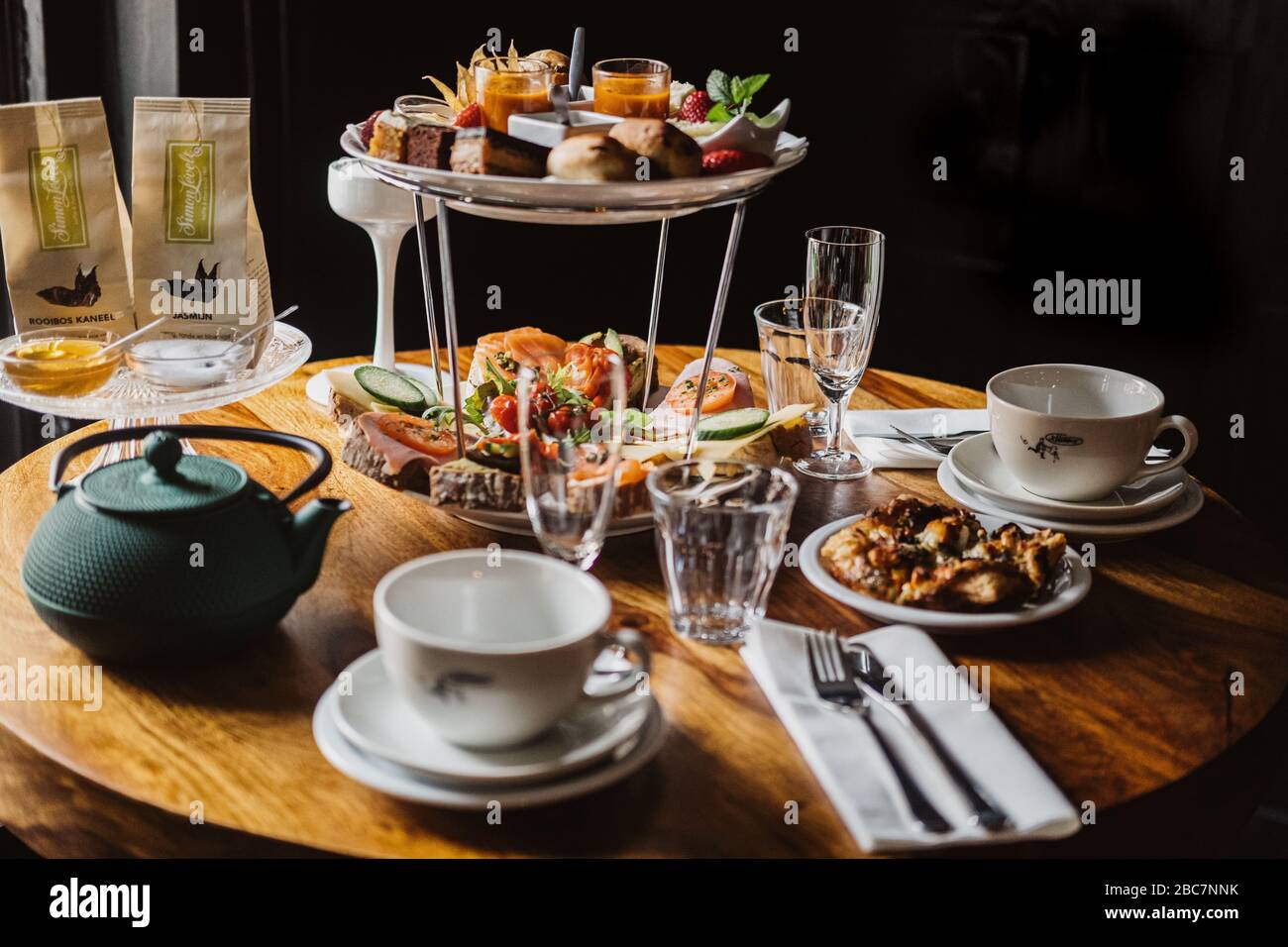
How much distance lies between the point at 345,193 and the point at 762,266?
1.64m

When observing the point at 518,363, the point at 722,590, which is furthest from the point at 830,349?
the point at 722,590

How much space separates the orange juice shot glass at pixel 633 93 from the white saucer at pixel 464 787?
0.71m

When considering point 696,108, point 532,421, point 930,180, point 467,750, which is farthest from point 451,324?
point 930,180

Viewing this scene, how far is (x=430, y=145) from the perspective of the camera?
1.27 m

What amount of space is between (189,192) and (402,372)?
35 centimetres

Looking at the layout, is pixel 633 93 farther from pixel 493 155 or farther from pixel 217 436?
pixel 217 436

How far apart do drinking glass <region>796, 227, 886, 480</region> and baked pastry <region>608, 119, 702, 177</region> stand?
0.34 metres

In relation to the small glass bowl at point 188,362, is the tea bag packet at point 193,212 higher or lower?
higher

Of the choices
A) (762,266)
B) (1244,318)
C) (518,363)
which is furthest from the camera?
(762,266)

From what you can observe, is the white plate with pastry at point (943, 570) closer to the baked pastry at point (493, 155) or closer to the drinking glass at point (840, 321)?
the drinking glass at point (840, 321)

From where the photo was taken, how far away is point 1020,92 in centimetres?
293

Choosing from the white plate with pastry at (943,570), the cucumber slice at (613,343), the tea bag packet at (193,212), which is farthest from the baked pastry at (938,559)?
→ the tea bag packet at (193,212)

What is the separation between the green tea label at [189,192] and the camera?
153 centimetres
